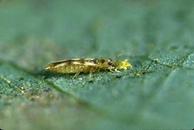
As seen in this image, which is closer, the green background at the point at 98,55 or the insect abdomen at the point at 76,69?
the green background at the point at 98,55

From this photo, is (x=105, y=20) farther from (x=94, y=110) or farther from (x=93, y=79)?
(x=94, y=110)

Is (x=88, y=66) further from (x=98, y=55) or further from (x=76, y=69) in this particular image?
(x=98, y=55)

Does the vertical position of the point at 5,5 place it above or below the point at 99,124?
above

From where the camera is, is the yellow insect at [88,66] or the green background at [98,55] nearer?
the green background at [98,55]

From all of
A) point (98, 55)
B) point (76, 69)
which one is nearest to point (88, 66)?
point (76, 69)

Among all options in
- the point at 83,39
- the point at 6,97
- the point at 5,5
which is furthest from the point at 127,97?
the point at 5,5
